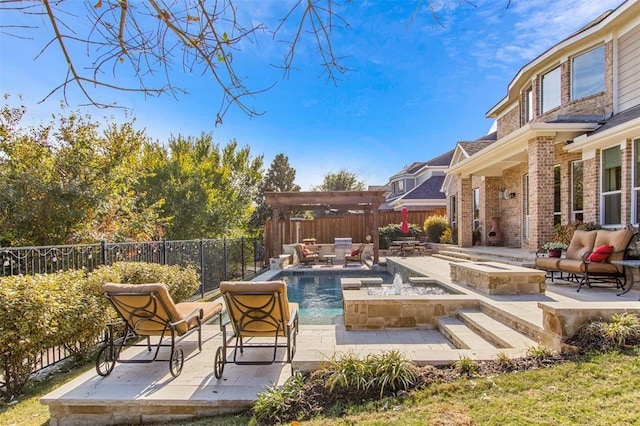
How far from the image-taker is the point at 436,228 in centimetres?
1775

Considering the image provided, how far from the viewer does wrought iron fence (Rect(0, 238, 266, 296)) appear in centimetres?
498

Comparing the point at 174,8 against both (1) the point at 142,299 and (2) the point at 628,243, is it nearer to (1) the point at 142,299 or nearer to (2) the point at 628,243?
(1) the point at 142,299

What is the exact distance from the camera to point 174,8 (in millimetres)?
2486

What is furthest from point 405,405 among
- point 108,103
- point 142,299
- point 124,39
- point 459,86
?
point 459,86

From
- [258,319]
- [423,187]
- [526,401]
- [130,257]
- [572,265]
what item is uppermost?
[423,187]

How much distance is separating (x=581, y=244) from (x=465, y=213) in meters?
7.16

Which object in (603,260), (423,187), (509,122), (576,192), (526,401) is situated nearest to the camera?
(526,401)

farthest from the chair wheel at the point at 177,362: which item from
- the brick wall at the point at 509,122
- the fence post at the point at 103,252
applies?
the brick wall at the point at 509,122

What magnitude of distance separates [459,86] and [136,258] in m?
7.85

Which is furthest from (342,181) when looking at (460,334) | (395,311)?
(460,334)

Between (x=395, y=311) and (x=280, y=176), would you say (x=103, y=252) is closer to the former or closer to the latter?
(x=395, y=311)

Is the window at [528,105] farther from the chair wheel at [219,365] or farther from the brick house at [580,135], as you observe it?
the chair wheel at [219,365]

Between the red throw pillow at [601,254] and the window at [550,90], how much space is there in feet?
22.3

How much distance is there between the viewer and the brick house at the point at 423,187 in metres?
23.7
